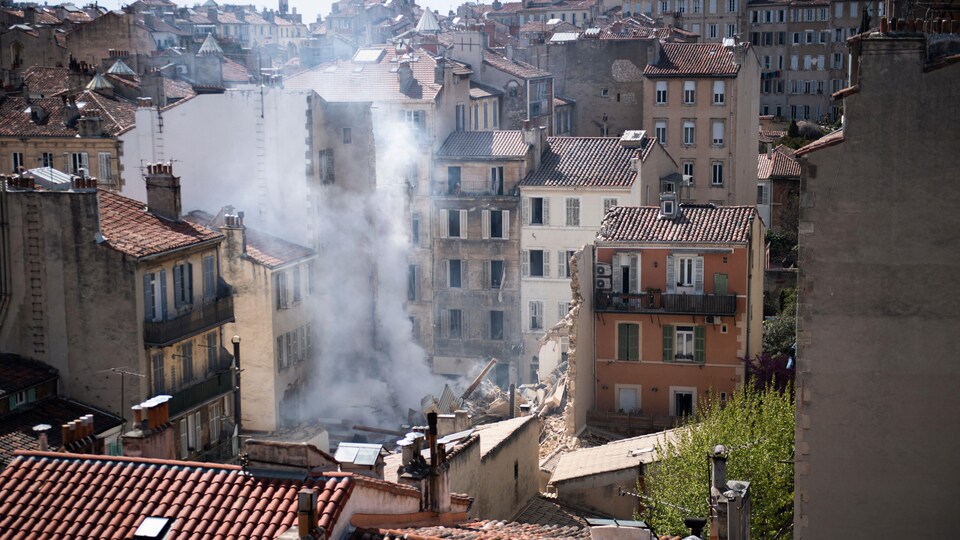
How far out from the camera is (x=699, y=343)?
44906 mm

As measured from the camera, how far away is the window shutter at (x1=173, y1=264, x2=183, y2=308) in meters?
38.1

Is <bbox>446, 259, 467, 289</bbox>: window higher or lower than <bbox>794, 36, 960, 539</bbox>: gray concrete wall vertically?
lower

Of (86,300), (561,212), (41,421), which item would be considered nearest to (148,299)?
(86,300)

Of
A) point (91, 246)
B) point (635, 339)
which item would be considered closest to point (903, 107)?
point (91, 246)

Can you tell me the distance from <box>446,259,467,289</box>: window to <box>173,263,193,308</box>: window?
828 inches

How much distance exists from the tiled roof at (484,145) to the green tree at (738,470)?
2822cm

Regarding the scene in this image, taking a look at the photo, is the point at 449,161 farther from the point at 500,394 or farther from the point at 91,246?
the point at 91,246

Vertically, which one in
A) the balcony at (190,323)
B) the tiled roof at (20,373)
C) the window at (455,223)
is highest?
the window at (455,223)

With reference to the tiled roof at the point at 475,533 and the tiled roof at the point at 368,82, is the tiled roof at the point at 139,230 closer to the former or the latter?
the tiled roof at the point at 475,533

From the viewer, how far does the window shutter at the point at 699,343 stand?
44.9 meters

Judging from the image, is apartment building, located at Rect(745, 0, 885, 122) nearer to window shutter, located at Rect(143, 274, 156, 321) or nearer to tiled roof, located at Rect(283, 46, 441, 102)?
tiled roof, located at Rect(283, 46, 441, 102)

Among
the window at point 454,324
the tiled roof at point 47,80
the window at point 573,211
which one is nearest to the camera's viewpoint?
the window at point 573,211

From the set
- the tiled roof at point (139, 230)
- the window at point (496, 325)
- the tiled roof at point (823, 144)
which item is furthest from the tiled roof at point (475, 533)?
the window at point (496, 325)

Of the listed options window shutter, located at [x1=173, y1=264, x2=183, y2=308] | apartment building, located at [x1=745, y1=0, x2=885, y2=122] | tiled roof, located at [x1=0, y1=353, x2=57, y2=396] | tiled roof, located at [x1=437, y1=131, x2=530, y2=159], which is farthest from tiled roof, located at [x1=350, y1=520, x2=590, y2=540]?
apartment building, located at [x1=745, y1=0, x2=885, y2=122]
